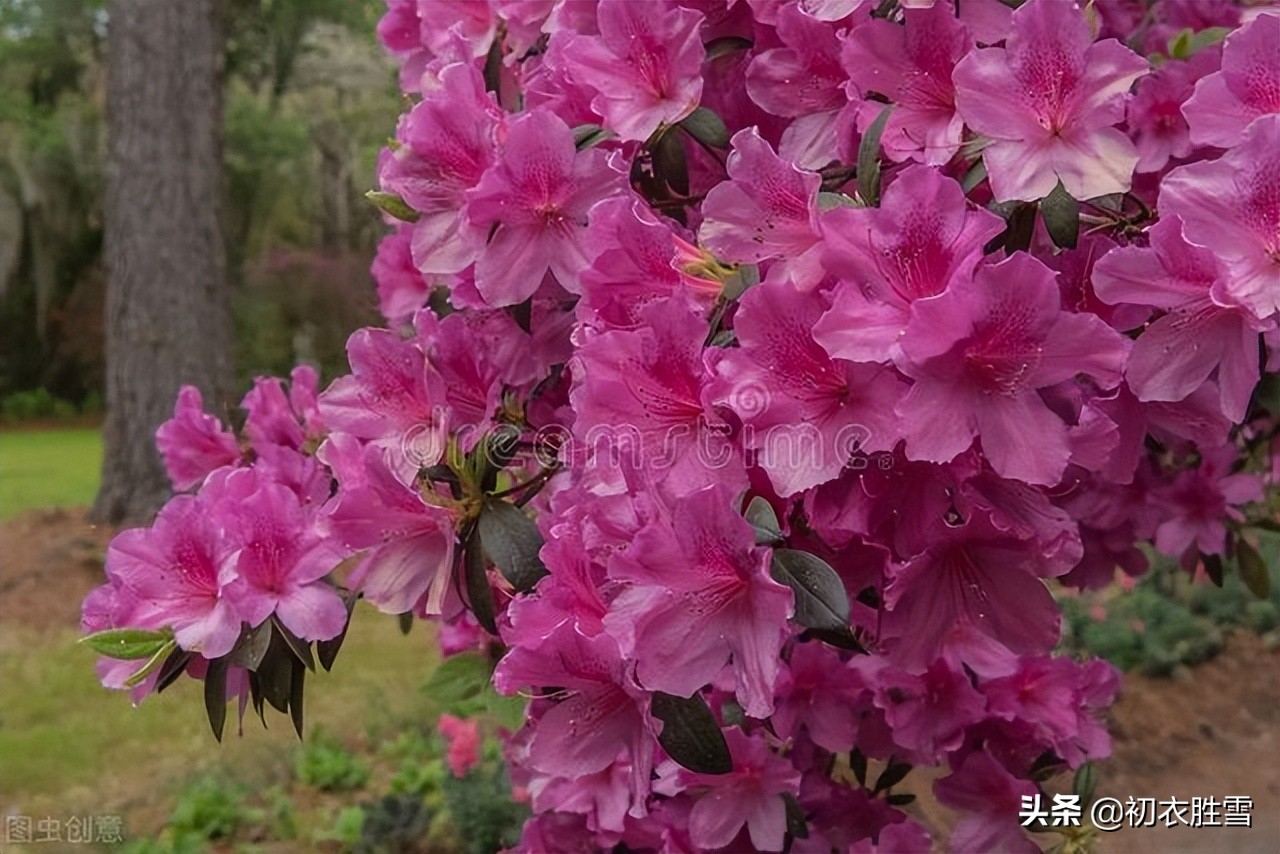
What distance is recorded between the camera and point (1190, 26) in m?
0.92

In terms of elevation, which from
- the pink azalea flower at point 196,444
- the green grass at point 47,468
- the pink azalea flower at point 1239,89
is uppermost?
the pink azalea flower at point 1239,89

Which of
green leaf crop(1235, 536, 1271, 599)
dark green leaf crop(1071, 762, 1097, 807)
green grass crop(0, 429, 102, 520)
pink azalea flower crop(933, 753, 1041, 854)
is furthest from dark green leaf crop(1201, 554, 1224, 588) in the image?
green grass crop(0, 429, 102, 520)

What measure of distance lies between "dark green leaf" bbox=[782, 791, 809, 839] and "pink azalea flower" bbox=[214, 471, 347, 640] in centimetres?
39

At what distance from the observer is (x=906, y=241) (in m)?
0.48

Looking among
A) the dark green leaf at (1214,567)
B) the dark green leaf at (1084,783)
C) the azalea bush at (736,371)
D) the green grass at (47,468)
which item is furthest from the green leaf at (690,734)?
the green grass at (47,468)

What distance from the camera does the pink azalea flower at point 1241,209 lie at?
1.54 ft

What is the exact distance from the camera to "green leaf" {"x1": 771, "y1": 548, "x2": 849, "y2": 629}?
0.50 meters

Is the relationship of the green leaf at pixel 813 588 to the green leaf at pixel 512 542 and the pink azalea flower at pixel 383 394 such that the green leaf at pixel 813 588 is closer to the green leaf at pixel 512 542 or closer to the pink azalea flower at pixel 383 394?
the green leaf at pixel 512 542

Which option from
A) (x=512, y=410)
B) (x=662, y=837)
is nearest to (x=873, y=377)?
(x=512, y=410)

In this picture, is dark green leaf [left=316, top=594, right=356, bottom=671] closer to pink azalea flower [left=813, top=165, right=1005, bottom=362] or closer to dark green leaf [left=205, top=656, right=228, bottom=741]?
dark green leaf [left=205, top=656, right=228, bottom=741]

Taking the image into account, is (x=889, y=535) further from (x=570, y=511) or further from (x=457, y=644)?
(x=457, y=644)

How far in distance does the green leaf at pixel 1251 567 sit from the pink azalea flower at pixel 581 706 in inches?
33.8

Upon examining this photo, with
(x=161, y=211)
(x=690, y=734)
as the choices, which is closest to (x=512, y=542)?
(x=690, y=734)

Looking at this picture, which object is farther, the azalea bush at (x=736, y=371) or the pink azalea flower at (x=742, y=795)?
the pink azalea flower at (x=742, y=795)
